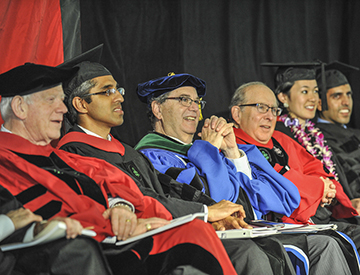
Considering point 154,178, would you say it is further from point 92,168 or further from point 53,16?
point 53,16

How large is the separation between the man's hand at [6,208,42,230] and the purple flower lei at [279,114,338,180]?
296 centimetres

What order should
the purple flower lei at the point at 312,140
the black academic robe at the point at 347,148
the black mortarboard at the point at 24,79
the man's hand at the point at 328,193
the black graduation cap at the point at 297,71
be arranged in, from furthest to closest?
1. the black graduation cap at the point at 297,71
2. the black academic robe at the point at 347,148
3. the purple flower lei at the point at 312,140
4. the man's hand at the point at 328,193
5. the black mortarboard at the point at 24,79

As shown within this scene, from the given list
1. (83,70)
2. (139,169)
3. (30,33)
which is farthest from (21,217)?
(30,33)

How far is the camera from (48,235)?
171 centimetres

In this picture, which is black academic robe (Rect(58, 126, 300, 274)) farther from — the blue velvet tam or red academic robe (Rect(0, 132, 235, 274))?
the blue velvet tam

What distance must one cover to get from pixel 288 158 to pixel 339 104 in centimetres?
146

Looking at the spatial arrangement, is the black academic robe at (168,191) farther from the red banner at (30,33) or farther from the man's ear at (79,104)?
the red banner at (30,33)

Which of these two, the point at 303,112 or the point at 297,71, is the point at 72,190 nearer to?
the point at 303,112

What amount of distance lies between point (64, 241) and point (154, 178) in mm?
1114

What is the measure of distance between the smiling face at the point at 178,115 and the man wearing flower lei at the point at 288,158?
0.50 m

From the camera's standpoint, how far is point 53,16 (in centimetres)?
346

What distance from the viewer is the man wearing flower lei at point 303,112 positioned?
4.23 meters

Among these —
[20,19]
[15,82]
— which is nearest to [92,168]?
[15,82]

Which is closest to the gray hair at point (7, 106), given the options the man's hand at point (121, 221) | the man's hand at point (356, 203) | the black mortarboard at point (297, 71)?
the man's hand at point (121, 221)
